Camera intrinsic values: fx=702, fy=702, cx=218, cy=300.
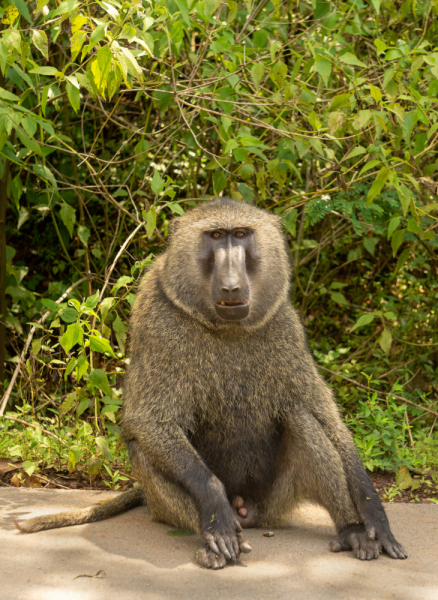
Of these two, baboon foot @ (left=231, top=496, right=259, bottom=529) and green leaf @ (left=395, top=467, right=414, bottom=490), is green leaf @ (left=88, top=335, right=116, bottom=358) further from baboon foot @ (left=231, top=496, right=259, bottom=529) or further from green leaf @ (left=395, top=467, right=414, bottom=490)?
green leaf @ (left=395, top=467, right=414, bottom=490)

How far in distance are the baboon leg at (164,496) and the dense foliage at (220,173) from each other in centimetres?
70

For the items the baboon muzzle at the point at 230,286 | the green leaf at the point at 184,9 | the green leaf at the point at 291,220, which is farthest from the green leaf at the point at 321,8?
the baboon muzzle at the point at 230,286

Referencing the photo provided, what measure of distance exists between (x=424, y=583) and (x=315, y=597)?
44 centimetres

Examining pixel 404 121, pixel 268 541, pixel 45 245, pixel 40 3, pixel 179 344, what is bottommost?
pixel 268 541

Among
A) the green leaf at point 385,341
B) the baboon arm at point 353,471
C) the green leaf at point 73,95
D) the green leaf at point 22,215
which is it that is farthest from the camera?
the green leaf at point 22,215

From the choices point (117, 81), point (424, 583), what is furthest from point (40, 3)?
point (424, 583)

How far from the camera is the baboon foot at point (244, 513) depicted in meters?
3.17

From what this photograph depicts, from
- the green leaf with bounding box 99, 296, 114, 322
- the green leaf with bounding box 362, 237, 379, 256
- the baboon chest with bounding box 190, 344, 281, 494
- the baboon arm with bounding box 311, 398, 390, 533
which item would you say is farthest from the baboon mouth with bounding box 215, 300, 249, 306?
the green leaf with bounding box 362, 237, 379, 256

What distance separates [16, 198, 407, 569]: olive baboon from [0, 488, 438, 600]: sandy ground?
0.10 metres

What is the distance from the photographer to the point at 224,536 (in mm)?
2695

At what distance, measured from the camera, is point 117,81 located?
2898 mm

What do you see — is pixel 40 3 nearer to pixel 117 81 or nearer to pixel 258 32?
pixel 117 81

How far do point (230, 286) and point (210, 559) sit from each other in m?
1.04

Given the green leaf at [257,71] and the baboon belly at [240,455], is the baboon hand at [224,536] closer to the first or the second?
the baboon belly at [240,455]
